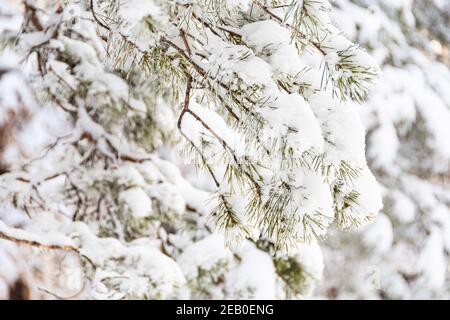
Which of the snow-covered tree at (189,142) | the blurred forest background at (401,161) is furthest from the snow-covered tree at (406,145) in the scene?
the snow-covered tree at (189,142)

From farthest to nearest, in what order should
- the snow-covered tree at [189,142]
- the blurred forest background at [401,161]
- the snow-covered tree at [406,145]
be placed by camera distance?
the snow-covered tree at [406,145]
the blurred forest background at [401,161]
the snow-covered tree at [189,142]

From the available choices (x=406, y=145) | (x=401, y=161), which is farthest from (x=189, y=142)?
(x=406, y=145)

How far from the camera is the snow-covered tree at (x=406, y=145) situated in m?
3.93

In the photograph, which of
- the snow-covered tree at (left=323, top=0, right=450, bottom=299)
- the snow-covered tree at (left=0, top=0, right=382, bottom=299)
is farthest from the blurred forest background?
the snow-covered tree at (left=0, top=0, right=382, bottom=299)

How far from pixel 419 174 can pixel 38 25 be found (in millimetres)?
3973

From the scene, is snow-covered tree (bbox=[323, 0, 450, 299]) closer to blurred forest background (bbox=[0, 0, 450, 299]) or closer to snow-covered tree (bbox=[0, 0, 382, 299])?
blurred forest background (bbox=[0, 0, 450, 299])

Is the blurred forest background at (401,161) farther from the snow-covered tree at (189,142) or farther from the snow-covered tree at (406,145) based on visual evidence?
the snow-covered tree at (189,142)

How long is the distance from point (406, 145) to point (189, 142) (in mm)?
4113

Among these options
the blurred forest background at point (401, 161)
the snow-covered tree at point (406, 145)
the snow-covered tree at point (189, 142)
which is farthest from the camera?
the snow-covered tree at point (406, 145)

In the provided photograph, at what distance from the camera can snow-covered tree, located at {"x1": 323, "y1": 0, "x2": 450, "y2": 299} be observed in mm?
3928

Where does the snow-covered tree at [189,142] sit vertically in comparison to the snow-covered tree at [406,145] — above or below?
below

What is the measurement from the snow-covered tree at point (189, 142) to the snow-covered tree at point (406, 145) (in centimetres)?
75

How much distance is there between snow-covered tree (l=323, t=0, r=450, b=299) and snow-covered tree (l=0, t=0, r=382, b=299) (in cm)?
75
